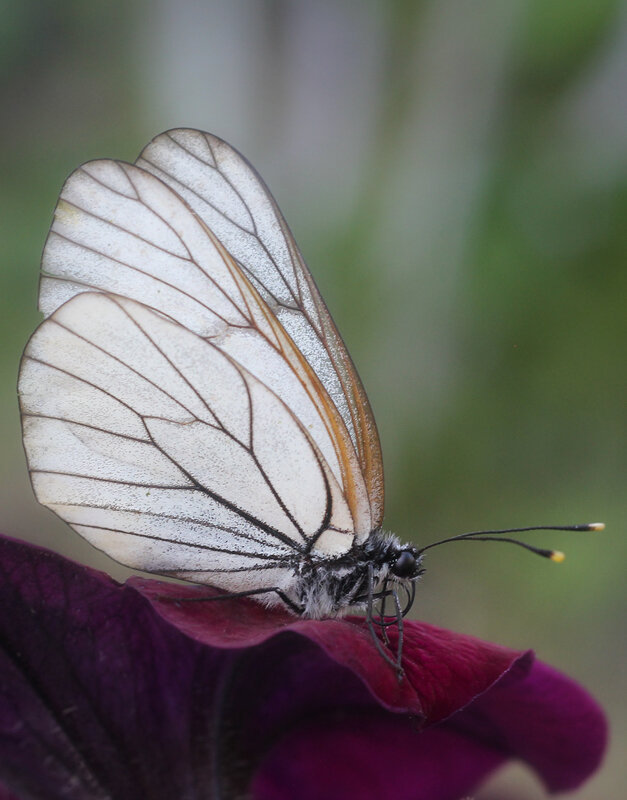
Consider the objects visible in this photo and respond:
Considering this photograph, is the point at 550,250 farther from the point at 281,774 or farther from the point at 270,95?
the point at 281,774

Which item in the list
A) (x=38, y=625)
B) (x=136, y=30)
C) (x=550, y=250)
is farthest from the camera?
(x=136, y=30)

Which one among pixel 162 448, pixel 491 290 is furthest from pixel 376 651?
pixel 491 290

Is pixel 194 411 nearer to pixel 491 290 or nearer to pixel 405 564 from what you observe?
pixel 405 564

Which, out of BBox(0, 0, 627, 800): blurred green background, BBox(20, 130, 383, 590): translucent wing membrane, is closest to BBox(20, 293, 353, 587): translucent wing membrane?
BBox(20, 130, 383, 590): translucent wing membrane

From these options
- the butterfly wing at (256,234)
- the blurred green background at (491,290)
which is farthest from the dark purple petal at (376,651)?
the blurred green background at (491,290)

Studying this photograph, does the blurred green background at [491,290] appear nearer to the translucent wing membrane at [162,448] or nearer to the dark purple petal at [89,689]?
the translucent wing membrane at [162,448]

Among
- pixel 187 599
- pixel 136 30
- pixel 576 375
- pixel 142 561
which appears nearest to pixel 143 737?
pixel 187 599

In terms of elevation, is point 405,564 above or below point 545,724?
above
